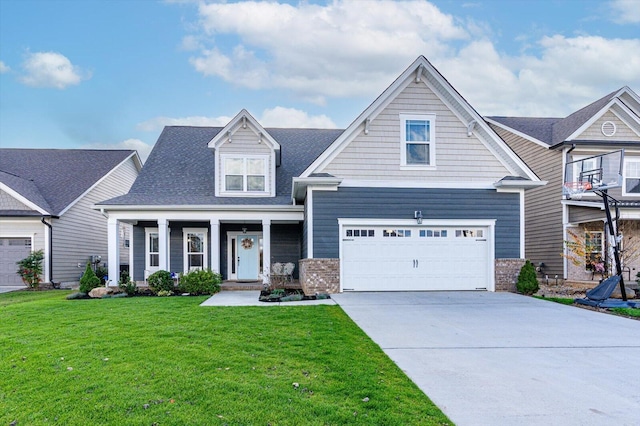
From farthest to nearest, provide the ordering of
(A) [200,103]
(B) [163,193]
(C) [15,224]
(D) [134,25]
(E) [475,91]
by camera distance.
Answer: (E) [475,91]
(A) [200,103]
(D) [134,25]
(C) [15,224]
(B) [163,193]

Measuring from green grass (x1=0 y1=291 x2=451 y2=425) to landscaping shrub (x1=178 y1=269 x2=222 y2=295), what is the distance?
15.6 ft

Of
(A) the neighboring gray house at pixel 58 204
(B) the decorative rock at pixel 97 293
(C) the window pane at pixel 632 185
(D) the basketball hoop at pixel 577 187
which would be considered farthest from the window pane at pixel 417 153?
(A) the neighboring gray house at pixel 58 204

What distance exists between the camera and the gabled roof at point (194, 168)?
14.3 meters

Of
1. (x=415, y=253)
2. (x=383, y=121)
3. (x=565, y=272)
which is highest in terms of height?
(x=383, y=121)

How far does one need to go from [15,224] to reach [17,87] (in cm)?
1219

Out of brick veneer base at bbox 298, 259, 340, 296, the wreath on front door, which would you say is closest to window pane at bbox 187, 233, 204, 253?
the wreath on front door

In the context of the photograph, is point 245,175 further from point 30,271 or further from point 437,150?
point 30,271

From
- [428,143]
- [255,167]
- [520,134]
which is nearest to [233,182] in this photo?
[255,167]

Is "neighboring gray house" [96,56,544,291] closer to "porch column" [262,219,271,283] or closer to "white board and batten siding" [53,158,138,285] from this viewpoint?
"porch column" [262,219,271,283]

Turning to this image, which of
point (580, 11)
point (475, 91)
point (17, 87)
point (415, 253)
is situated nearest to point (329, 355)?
point (415, 253)

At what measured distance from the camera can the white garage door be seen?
12125mm

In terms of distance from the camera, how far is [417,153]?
40.7 feet

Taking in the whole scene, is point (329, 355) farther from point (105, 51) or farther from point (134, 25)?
point (105, 51)

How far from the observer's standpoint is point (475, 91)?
25.5m
